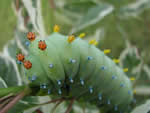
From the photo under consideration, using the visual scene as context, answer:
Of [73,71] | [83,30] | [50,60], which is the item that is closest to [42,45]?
[50,60]

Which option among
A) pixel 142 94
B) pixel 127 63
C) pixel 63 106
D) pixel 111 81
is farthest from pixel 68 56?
pixel 142 94

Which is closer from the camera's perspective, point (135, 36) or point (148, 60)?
point (148, 60)

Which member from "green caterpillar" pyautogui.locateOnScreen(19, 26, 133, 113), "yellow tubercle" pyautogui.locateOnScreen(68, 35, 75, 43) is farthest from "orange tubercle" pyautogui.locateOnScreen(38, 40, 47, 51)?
"yellow tubercle" pyautogui.locateOnScreen(68, 35, 75, 43)

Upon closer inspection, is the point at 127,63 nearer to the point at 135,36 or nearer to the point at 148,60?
the point at 148,60

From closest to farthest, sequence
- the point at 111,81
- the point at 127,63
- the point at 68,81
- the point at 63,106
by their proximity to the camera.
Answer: the point at 68,81 → the point at 111,81 → the point at 63,106 → the point at 127,63

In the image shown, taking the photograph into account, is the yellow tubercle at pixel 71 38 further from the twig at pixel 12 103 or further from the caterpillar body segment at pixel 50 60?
the twig at pixel 12 103

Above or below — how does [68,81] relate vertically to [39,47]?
below

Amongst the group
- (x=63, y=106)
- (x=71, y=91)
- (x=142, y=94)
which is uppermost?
(x=71, y=91)

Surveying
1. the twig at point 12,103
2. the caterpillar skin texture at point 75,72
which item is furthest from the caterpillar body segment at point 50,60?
the twig at point 12,103
